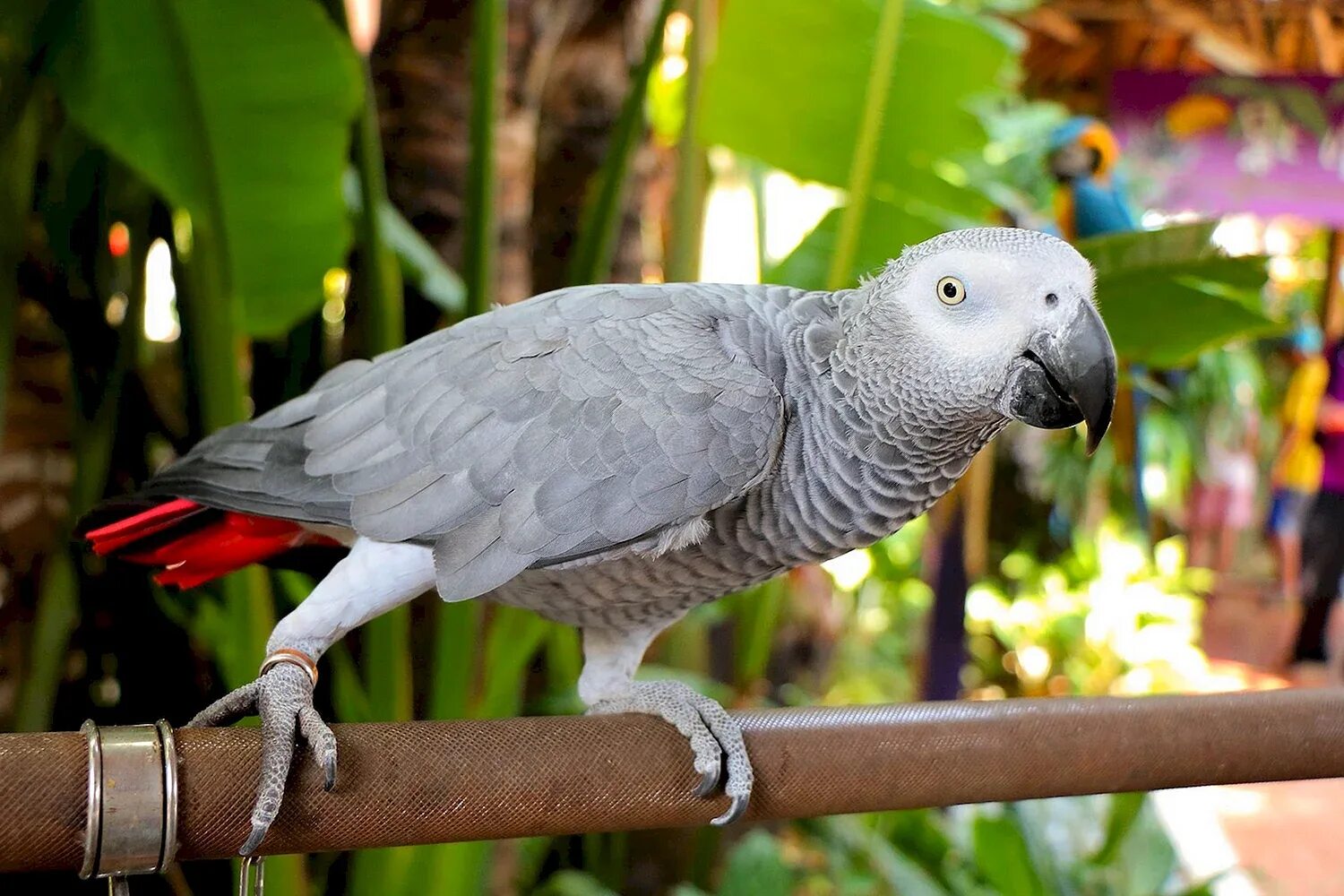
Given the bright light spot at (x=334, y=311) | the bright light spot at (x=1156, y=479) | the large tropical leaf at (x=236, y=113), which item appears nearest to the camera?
the large tropical leaf at (x=236, y=113)

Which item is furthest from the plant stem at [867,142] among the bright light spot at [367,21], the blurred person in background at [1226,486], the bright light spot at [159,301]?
the blurred person in background at [1226,486]

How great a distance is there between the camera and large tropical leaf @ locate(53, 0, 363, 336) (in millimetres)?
790

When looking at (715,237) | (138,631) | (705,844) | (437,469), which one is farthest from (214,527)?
(715,237)

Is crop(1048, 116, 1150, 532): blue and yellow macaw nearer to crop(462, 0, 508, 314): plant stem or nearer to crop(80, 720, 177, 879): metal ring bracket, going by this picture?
crop(462, 0, 508, 314): plant stem

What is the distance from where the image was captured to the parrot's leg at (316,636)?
0.52 meters

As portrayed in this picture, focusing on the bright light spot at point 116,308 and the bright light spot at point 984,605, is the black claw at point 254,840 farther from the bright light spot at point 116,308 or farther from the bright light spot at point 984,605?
the bright light spot at point 984,605

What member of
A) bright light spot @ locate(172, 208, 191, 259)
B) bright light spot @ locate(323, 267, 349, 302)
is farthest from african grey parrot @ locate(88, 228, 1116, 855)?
bright light spot @ locate(323, 267, 349, 302)

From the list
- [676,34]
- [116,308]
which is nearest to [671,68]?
[676,34]

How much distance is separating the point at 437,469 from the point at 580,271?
1.57 ft

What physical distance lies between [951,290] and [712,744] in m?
0.28

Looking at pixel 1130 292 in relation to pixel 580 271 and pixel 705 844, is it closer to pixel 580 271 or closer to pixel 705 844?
pixel 580 271

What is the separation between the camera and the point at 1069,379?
1.67 feet

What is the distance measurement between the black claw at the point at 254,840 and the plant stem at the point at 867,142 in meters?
0.75

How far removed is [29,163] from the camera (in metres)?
0.99
